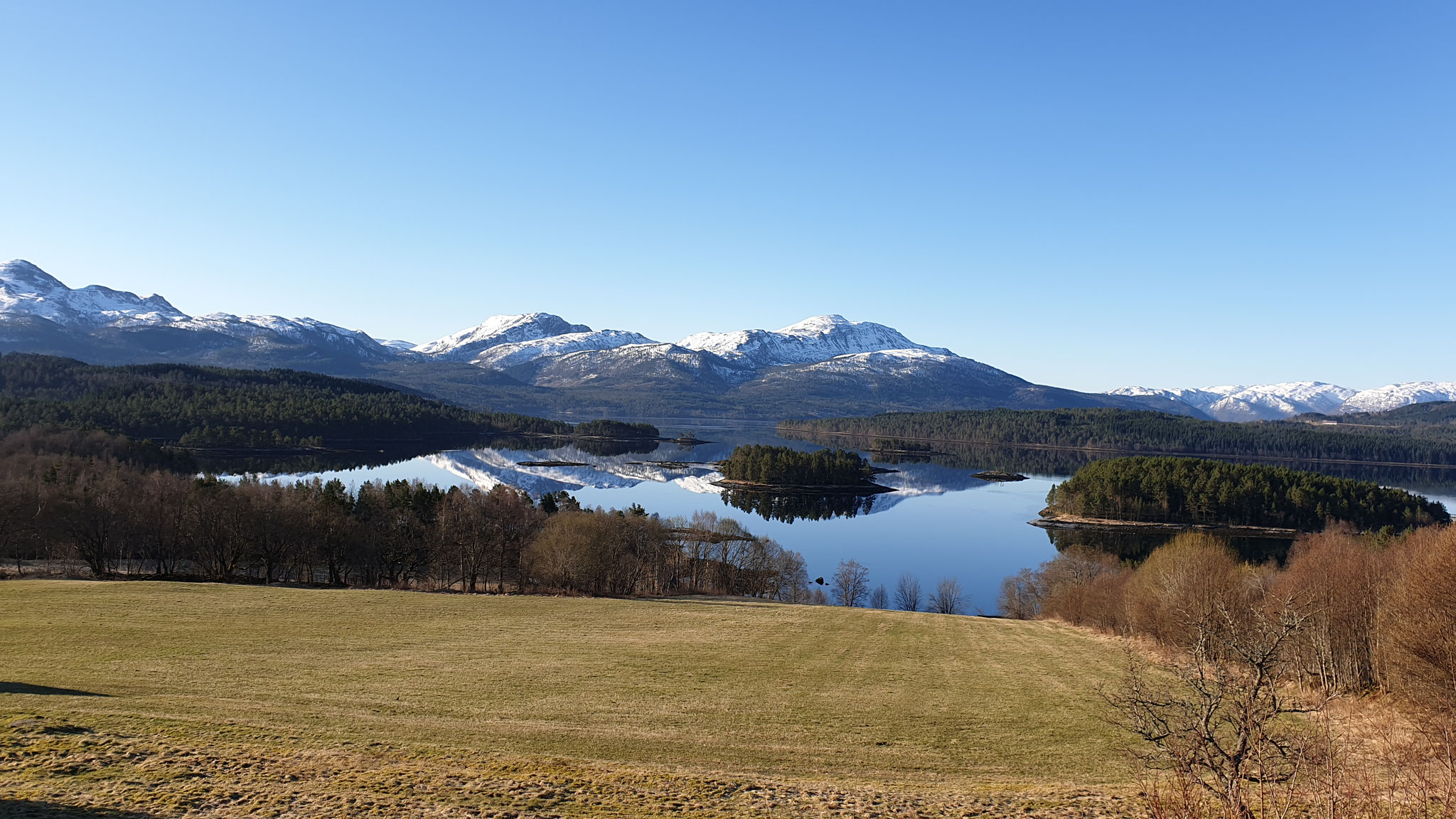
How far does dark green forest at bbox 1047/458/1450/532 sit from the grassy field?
91.1 metres

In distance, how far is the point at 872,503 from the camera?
407 ft

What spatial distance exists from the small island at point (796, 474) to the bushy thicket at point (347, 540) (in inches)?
2782

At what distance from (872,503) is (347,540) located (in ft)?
283

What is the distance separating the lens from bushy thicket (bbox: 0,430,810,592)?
158 feet

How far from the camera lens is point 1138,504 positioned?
382ft

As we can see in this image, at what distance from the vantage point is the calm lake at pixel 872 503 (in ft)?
270

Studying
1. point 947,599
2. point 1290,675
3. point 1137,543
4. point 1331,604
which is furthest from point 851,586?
point 1137,543

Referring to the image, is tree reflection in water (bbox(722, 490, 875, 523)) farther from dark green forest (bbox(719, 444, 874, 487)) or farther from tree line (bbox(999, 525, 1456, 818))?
tree line (bbox(999, 525, 1456, 818))

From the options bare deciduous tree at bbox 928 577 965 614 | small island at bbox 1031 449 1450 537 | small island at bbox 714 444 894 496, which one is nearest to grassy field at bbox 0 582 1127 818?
bare deciduous tree at bbox 928 577 965 614

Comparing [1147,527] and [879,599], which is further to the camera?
[1147,527]

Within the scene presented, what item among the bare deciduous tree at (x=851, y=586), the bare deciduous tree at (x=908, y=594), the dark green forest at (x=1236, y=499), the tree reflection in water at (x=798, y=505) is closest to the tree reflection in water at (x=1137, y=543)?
the dark green forest at (x=1236, y=499)

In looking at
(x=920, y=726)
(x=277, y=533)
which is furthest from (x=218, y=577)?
(x=920, y=726)

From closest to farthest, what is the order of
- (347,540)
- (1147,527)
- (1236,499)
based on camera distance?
(347,540) < (1147,527) < (1236,499)

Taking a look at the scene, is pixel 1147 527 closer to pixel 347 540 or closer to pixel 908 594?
pixel 908 594
